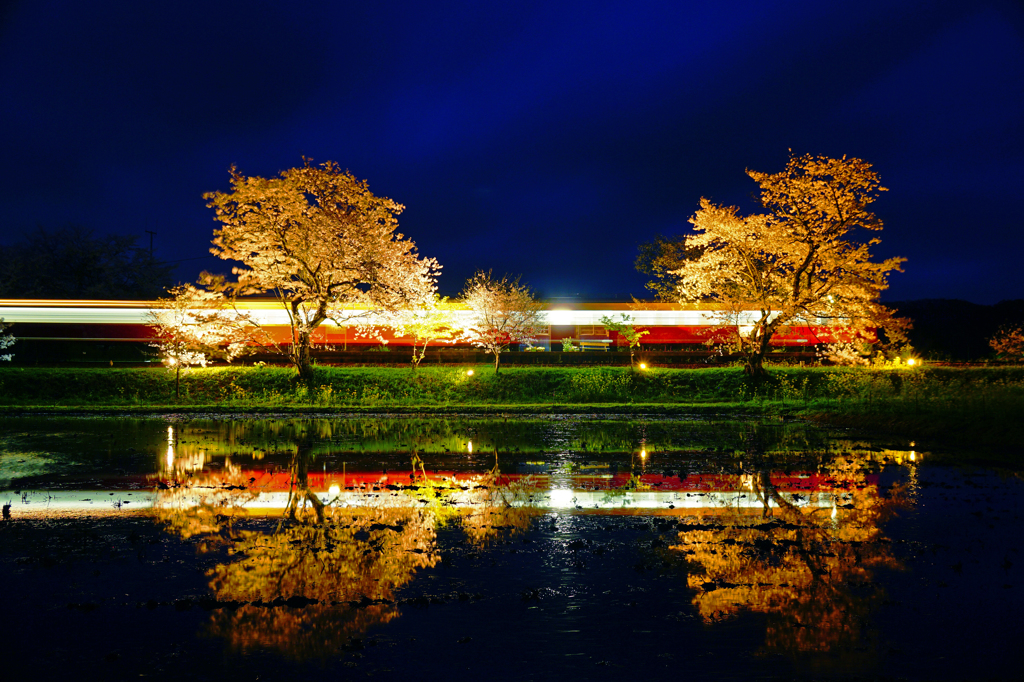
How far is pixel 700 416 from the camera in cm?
2431

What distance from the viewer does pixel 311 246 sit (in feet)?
94.7

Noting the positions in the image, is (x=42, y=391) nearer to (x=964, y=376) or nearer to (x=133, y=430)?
(x=133, y=430)

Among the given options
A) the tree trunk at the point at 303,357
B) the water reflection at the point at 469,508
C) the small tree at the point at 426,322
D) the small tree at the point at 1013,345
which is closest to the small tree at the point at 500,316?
the small tree at the point at 426,322

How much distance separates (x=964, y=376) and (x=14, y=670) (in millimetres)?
35992

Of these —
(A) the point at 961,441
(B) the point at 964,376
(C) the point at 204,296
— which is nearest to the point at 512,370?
(C) the point at 204,296

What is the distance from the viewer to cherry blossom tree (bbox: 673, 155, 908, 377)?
92.5 ft

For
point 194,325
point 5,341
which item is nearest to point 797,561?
point 194,325

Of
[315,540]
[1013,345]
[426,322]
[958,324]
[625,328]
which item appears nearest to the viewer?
[315,540]

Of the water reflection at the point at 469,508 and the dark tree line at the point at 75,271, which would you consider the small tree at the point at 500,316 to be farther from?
the dark tree line at the point at 75,271

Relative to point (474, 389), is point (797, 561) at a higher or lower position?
lower

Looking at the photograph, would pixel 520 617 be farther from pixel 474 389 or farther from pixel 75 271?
pixel 75 271

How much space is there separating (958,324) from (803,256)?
157ft

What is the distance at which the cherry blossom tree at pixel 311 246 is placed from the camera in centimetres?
2822

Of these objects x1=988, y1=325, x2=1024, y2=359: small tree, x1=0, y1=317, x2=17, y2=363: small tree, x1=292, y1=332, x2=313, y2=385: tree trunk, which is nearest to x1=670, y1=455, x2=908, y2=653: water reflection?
x1=292, y1=332, x2=313, y2=385: tree trunk
